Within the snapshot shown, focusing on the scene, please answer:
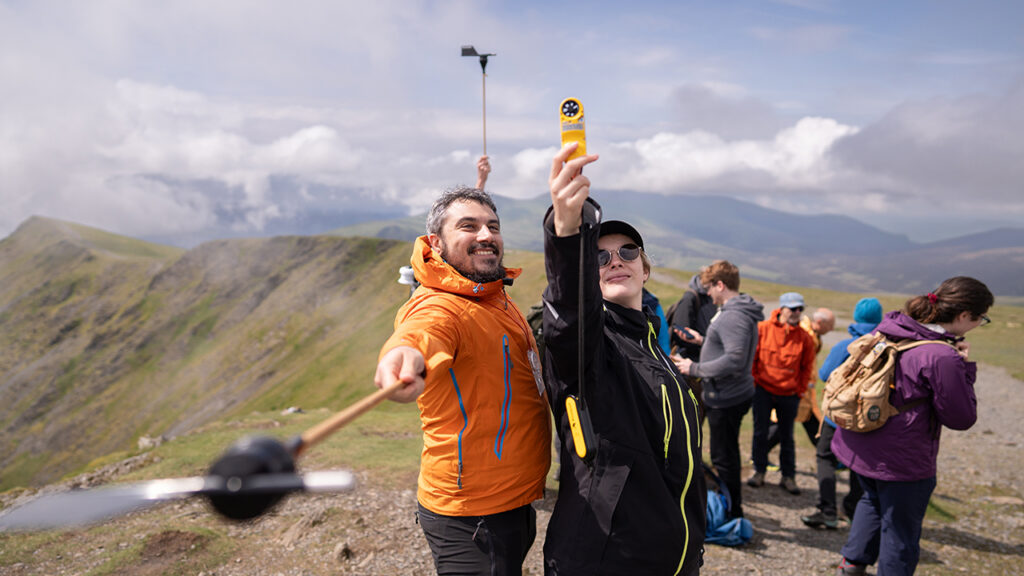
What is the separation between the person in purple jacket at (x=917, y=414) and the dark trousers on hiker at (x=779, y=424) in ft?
12.8

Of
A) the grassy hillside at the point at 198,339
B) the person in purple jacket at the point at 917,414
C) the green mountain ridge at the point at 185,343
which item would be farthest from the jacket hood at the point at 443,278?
the green mountain ridge at the point at 185,343

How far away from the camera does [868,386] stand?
593 cm

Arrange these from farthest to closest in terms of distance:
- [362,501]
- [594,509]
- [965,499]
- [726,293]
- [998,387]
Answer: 1. [998,387]
2. [965,499]
3. [362,501]
4. [726,293]
5. [594,509]

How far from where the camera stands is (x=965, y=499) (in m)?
10.8

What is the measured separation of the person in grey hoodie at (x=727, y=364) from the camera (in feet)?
→ 25.3

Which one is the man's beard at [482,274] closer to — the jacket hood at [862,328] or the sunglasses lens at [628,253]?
the sunglasses lens at [628,253]

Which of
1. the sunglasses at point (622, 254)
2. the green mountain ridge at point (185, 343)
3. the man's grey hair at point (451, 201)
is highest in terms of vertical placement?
the man's grey hair at point (451, 201)

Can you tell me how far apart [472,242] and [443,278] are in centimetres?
34

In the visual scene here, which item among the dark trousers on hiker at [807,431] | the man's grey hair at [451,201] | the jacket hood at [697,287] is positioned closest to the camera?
the man's grey hair at [451,201]

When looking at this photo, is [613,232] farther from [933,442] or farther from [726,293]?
[726,293]

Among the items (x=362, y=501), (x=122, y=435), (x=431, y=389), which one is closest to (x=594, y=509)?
(x=431, y=389)

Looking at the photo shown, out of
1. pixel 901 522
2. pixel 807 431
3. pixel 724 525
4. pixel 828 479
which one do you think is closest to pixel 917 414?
pixel 901 522

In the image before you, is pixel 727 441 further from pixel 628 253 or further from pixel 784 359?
pixel 628 253

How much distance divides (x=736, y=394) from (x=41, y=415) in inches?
6771
